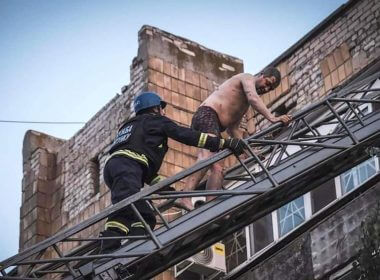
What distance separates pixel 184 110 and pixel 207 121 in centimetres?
546

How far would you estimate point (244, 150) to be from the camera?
971 cm

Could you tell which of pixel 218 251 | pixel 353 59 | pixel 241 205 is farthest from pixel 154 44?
pixel 241 205

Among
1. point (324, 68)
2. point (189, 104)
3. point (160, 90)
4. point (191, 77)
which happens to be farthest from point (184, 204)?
point (191, 77)

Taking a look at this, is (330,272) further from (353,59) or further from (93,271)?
(353,59)

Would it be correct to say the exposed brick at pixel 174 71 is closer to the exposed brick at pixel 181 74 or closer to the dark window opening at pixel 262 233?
the exposed brick at pixel 181 74

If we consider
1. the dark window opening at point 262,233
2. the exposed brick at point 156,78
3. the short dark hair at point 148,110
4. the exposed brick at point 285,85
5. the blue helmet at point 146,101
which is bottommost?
the dark window opening at point 262,233

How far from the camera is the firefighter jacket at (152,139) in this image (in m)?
9.64

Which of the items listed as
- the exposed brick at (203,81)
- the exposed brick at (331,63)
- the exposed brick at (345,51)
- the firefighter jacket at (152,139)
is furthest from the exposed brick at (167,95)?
the firefighter jacket at (152,139)

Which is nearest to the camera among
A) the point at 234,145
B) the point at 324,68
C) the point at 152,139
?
the point at 234,145

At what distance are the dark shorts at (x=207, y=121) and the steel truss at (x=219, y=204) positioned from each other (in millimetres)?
555

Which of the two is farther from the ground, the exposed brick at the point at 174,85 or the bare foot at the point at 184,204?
the exposed brick at the point at 174,85

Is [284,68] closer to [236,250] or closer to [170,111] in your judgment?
[170,111]

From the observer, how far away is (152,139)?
9.77 meters

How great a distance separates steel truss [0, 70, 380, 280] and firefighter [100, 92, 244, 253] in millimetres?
130
